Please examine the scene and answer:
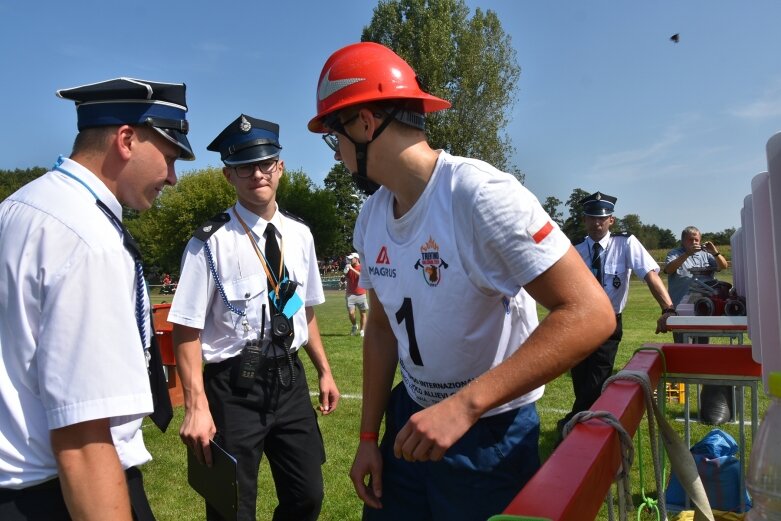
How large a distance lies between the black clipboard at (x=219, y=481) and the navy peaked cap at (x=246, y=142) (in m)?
1.64

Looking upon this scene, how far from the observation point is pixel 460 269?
6.55ft

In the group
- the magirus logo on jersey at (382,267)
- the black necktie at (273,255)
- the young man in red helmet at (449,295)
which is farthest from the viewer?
the black necktie at (273,255)

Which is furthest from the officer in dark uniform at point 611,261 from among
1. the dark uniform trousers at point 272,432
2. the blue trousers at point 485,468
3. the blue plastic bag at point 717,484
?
the blue trousers at point 485,468

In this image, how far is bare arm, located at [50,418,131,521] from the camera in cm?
162

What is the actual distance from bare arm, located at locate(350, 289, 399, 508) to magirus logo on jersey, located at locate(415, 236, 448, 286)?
525 millimetres

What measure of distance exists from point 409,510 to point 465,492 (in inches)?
12.8

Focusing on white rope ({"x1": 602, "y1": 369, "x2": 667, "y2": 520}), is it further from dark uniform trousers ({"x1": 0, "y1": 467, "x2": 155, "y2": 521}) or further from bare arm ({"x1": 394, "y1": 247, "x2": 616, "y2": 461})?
dark uniform trousers ({"x1": 0, "y1": 467, "x2": 155, "y2": 521})

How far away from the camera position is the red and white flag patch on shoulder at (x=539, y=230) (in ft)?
5.85

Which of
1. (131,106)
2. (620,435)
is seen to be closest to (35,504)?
(131,106)

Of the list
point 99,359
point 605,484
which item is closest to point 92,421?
point 99,359

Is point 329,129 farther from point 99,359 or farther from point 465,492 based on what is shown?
point 465,492

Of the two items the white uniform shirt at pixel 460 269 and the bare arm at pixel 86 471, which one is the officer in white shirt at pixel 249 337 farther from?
the bare arm at pixel 86 471

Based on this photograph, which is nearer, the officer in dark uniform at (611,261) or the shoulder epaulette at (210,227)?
the shoulder epaulette at (210,227)

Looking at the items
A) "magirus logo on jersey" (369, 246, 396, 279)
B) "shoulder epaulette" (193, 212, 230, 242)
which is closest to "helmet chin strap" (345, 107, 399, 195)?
"magirus logo on jersey" (369, 246, 396, 279)
